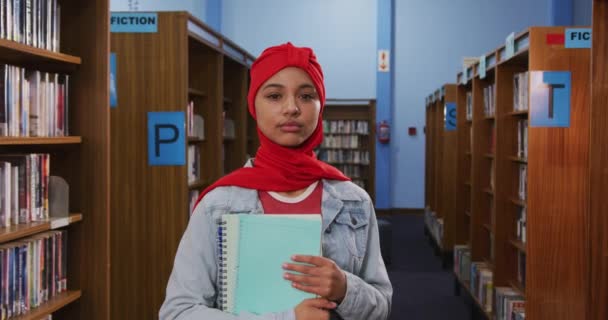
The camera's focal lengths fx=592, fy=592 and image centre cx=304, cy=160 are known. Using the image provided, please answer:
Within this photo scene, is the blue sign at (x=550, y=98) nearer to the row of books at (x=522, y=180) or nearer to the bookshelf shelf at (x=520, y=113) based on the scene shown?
the bookshelf shelf at (x=520, y=113)

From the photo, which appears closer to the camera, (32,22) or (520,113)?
(32,22)

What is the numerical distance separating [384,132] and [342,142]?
0.87 meters

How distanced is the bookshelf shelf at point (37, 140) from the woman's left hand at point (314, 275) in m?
1.54

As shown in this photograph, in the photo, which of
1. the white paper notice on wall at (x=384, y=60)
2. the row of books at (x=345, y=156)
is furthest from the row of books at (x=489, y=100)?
the white paper notice on wall at (x=384, y=60)

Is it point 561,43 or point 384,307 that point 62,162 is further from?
point 561,43

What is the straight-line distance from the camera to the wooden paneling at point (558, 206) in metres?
3.50

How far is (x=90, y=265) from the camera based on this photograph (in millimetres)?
2838

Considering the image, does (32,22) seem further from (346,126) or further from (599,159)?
(346,126)

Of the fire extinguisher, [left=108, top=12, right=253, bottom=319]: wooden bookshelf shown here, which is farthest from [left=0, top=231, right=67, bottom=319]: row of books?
the fire extinguisher

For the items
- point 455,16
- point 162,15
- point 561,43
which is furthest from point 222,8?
point 561,43

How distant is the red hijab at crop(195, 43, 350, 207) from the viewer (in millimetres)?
1344

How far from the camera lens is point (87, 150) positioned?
281 centimetres

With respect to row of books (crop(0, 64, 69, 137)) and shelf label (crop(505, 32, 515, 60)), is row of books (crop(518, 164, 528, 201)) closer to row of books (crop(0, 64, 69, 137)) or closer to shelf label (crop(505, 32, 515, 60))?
shelf label (crop(505, 32, 515, 60))

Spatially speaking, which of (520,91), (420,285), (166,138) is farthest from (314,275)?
(420,285)
